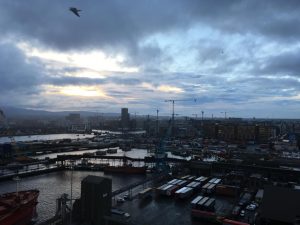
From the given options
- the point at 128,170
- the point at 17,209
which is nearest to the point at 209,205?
the point at 17,209

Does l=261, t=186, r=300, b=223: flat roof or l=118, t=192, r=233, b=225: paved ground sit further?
l=118, t=192, r=233, b=225: paved ground

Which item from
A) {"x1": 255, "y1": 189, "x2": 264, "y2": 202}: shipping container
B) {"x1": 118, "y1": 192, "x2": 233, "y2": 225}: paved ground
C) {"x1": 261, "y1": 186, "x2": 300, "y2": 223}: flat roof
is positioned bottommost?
{"x1": 118, "y1": 192, "x2": 233, "y2": 225}: paved ground

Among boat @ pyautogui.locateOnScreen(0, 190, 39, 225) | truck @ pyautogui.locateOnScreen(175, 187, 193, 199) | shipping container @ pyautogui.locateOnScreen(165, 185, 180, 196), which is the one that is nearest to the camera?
boat @ pyautogui.locateOnScreen(0, 190, 39, 225)

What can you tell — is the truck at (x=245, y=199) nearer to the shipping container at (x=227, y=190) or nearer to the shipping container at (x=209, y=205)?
the shipping container at (x=227, y=190)

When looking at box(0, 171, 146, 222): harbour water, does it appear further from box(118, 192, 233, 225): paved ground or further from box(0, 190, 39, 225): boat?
box(118, 192, 233, 225): paved ground

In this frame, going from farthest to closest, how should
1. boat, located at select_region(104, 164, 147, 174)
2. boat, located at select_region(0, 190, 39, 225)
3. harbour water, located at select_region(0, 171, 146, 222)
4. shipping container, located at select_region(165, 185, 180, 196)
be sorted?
boat, located at select_region(104, 164, 147, 174) < harbour water, located at select_region(0, 171, 146, 222) < shipping container, located at select_region(165, 185, 180, 196) < boat, located at select_region(0, 190, 39, 225)

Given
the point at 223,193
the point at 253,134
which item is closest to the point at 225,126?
the point at 253,134

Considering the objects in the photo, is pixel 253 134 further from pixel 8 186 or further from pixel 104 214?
pixel 104 214

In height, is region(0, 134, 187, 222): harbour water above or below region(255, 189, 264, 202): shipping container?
below

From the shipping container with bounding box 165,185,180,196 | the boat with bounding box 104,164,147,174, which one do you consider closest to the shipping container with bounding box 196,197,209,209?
the shipping container with bounding box 165,185,180,196
